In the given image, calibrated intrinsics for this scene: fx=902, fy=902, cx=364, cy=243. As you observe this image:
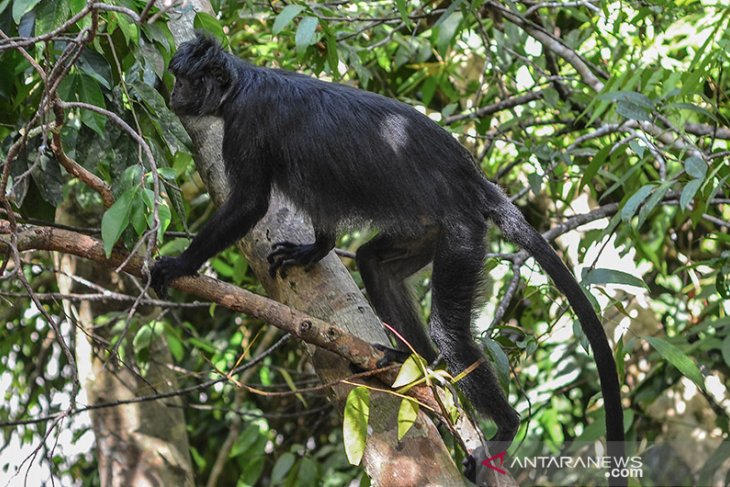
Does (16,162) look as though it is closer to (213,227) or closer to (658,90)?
(213,227)

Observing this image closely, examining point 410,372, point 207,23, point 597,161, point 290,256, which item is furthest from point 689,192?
Result: point 207,23

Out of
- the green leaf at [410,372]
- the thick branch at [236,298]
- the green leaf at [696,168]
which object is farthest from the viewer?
the green leaf at [696,168]

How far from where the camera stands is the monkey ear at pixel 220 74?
168 inches

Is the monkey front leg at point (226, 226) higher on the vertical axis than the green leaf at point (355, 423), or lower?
lower

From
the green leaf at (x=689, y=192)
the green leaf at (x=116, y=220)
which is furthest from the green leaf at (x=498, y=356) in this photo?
the green leaf at (x=116, y=220)

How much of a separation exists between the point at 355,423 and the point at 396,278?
180cm

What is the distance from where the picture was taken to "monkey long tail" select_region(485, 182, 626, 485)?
11.7 ft

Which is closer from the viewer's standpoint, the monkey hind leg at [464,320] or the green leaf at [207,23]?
the green leaf at [207,23]

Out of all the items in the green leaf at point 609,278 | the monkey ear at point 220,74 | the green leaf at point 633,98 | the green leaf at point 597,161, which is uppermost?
the green leaf at point 633,98

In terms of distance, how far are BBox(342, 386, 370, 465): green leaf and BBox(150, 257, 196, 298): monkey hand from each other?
1178 millimetres

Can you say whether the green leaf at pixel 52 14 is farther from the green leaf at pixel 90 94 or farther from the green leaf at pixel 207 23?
the green leaf at pixel 207 23

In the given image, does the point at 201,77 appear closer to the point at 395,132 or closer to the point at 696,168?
the point at 395,132

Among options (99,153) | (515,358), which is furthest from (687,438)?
(99,153)

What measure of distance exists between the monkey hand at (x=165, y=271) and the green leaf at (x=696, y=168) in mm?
2062
